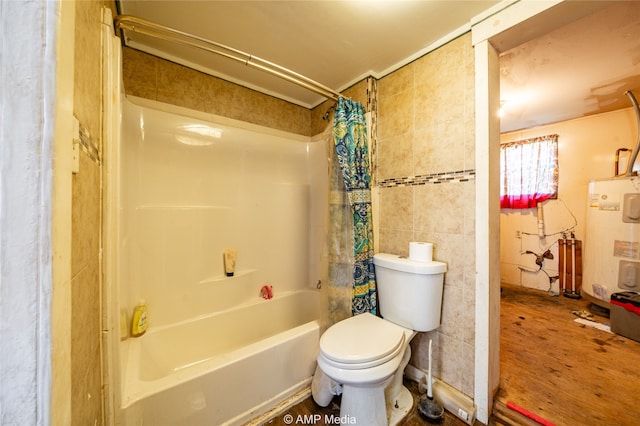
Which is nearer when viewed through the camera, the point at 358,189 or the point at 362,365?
the point at 362,365

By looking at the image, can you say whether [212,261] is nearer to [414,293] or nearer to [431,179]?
[414,293]

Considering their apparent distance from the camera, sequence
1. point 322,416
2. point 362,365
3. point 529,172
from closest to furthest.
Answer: point 362,365, point 322,416, point 529,172

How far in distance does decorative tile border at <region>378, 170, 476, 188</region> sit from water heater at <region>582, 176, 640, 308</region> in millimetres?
2206

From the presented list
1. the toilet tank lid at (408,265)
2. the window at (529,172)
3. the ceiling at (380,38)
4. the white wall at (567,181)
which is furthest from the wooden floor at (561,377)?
the ceiling at (380,38)

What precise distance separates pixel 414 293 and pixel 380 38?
1517 millimetres

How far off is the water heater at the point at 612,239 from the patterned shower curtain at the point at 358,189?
2.53 meters

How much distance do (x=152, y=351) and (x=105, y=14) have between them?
1592 mm

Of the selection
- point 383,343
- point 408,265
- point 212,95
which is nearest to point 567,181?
point 408,265

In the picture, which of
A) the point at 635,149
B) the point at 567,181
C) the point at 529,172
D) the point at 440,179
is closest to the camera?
the point at 440,179

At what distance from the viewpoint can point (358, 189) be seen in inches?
59.9

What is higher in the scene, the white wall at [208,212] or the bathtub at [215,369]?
the white wall at [208,212]

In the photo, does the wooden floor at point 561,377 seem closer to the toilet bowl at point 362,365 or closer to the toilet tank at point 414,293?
the toilet bowl at point 362,365

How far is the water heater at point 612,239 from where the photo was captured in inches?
83.4

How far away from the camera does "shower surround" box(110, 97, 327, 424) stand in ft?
3.61
